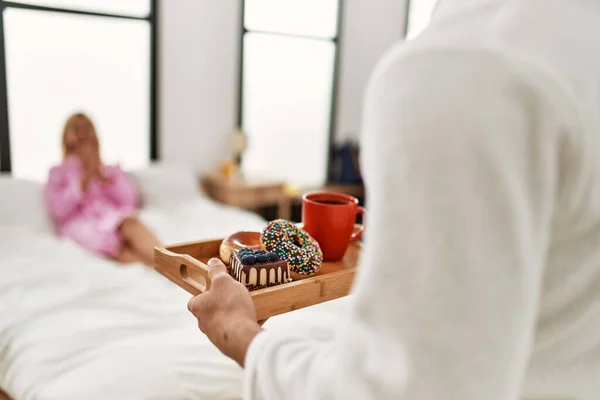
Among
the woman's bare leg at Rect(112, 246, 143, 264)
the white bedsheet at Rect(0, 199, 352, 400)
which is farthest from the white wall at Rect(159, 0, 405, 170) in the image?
the white bedsheet at Rect(0, 199, 352, 400)

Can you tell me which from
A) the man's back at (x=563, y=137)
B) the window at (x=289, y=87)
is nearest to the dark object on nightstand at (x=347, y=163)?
the window at (x=289, y=87)

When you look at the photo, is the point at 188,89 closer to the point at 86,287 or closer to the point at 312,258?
the point at 86,287

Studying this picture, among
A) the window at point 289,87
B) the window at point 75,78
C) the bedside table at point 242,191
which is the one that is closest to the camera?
the window at point 75,78

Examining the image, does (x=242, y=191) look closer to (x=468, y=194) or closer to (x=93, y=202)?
(x=93, y=202)

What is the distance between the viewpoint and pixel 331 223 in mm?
941

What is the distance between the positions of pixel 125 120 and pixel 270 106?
3.77 feet

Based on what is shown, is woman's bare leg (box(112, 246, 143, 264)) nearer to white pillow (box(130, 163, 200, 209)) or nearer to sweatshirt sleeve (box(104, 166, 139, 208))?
sweatshirt sleeve (box(104, 166, 139, 208))

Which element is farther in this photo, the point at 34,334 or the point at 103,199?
the point at 103,199

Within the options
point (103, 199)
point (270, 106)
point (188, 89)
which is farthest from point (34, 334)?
point (270, 106)

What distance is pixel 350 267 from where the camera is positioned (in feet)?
3.12

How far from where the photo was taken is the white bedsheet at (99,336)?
145cm

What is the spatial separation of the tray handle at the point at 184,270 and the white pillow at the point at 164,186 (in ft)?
7.95

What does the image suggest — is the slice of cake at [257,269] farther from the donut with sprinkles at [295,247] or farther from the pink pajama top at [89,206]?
the pink pajama top at [89,206]

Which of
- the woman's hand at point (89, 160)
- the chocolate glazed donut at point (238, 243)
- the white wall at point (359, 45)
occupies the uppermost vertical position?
the white wall at point (359, 45)
